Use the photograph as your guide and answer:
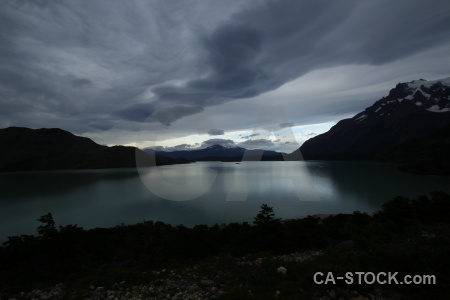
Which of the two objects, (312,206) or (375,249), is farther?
(312,206)

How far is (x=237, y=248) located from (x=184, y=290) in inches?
442

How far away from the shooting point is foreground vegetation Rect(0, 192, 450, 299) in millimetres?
10219

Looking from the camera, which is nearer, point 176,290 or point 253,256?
point 176,290

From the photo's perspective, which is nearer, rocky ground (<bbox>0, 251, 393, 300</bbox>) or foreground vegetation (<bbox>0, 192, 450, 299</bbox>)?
rocky ground (<bbox>0, 251, 393, 300</bbox>)

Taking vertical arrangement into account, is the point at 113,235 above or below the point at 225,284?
below

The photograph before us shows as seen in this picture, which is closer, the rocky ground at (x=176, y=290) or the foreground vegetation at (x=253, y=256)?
the rocky ground at (x=176, y=290)

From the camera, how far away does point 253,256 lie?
19.5 meters

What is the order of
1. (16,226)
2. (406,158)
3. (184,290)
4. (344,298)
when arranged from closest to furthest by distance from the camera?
1. (344,298)
2. (184,290)
3. (16,226)
4. (406,158)

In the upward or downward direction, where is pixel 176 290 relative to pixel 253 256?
upward

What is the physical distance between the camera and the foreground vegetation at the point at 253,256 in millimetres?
10219

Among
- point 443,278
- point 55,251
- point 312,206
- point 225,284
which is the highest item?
point 443,278

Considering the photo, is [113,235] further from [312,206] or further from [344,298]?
[312,206]

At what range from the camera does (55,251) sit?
21359 millimetres

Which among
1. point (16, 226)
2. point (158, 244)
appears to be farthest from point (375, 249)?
point (16, 226)
